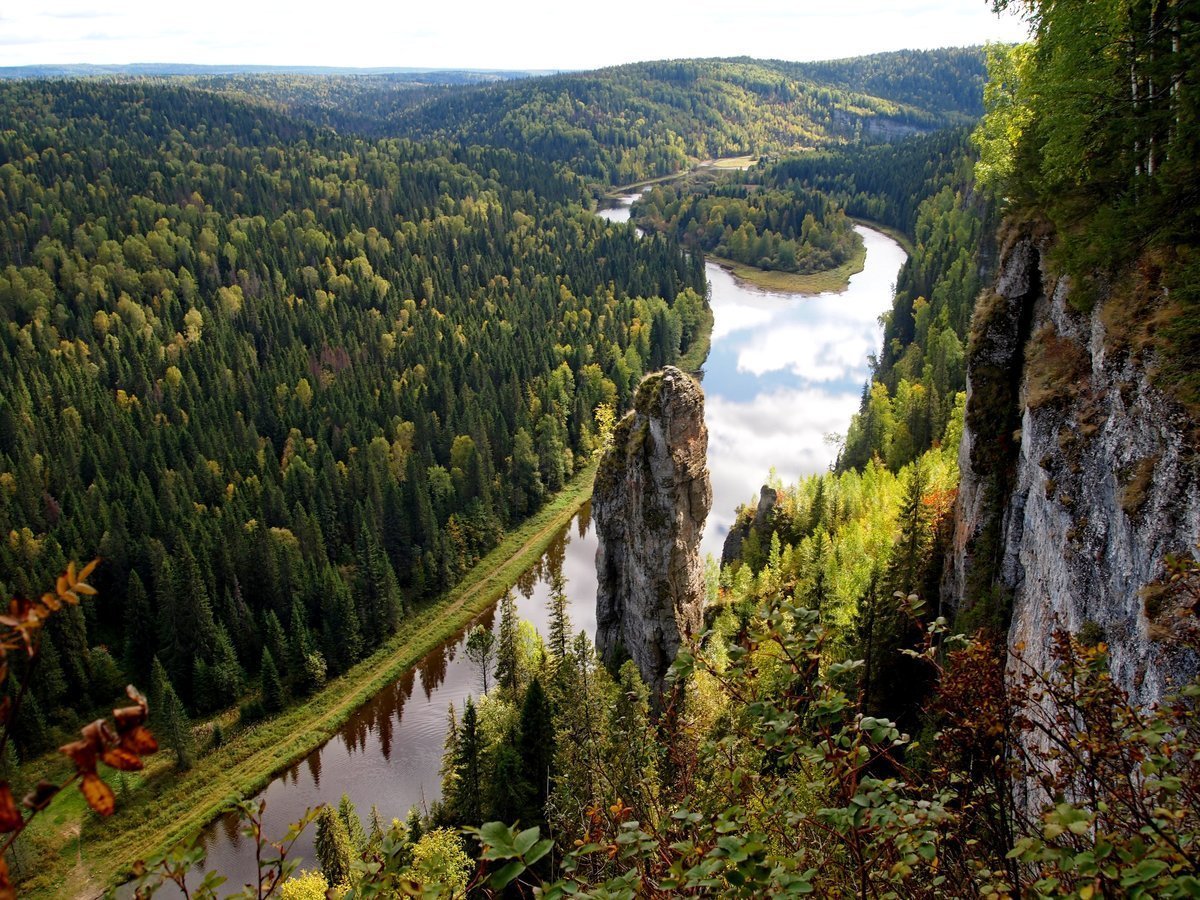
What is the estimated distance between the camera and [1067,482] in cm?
1702

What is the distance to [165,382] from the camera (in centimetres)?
8731

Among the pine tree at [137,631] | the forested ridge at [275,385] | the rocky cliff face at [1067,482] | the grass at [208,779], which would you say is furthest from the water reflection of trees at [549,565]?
the rocky cliff face at [1067,482]

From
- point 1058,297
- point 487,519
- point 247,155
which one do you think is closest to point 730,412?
point 487,519

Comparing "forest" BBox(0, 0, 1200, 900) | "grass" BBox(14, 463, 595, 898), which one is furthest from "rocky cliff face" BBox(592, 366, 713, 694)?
"grass" BBox(14, 463, 595, 898)

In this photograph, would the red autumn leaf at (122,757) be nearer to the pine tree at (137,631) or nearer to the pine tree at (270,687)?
the pine tree at (270,687)

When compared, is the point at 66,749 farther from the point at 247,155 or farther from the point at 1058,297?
the point at 247,155

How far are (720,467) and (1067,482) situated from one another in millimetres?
57945

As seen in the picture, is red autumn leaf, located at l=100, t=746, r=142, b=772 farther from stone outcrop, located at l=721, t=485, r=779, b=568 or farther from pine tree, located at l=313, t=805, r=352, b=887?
stone outcrop, located at l=721, t=485, r=779, b=568

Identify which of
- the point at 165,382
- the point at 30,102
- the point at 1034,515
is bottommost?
the point at 165,382

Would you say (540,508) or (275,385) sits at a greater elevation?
(275,385)

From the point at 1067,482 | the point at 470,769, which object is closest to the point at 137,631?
the point at 470,769

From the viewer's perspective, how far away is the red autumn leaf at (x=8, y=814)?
2.52 metres

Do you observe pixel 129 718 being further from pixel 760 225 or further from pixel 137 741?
pixel 760 225

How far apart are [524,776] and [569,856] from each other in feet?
96.4
